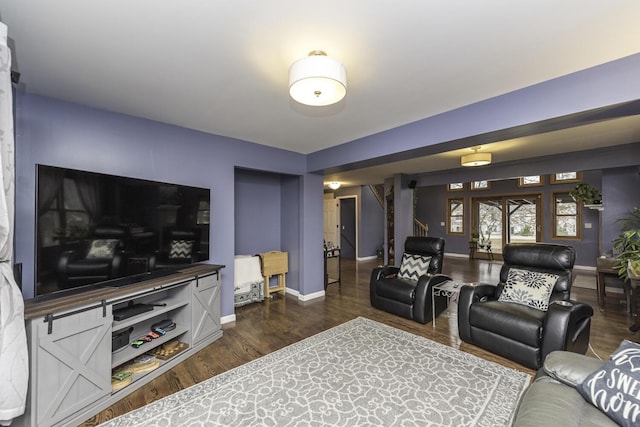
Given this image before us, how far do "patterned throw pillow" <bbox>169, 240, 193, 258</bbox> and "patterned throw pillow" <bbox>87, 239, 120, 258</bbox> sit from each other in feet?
1.80

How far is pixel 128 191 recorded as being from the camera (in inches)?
95.7

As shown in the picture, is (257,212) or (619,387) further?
(257,212)

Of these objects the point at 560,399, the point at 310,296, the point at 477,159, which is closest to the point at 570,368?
the point at 560,399

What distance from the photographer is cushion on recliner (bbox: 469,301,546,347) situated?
7.84 feet

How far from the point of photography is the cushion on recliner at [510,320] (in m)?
2.39

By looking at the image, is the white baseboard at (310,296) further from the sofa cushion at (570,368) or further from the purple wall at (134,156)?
the sofa cushion at (570,368)

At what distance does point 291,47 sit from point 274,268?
344cm

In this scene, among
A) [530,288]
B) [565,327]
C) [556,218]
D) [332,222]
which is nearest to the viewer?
[565,327]

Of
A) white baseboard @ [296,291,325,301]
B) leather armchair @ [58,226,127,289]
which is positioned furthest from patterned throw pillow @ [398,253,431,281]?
leather armchair @ [58,226,127,289]

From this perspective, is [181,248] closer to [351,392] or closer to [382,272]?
[351,392]

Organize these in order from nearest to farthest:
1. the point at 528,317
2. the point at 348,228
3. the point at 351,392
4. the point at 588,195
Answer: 1. the point at 351,392
2. the point at 528,317
3. the point at 588,195
4. the point at 348,228

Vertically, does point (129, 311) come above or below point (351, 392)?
above

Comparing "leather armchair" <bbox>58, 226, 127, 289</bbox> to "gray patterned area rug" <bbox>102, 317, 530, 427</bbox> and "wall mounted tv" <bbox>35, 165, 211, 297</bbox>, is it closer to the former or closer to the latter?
"wall mounted tv" <bbox>35, 165, 211, 297</bbox>

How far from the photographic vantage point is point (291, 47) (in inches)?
68.7
